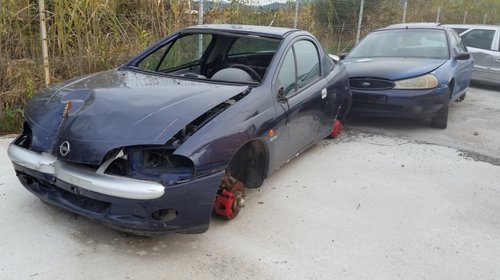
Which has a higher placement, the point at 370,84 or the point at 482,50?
the point at 482,50

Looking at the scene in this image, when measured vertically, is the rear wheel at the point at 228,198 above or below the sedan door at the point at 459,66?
below

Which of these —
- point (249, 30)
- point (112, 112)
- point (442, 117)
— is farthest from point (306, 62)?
point (442, 117)

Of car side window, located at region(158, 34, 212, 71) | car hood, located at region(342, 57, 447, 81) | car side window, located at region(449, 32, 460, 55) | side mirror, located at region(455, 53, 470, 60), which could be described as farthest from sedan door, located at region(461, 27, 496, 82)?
car side window, located at region(158, 34, 212, 71)

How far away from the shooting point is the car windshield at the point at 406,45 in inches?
267

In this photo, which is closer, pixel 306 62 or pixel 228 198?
pixel 228 198

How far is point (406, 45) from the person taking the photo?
6.99m

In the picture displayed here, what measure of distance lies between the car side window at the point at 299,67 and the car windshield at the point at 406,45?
8.39ft

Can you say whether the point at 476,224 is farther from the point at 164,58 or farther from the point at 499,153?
the point at 164,58

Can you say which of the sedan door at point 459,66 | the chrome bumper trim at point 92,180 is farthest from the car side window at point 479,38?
the chrome bumper trim at point 92,180

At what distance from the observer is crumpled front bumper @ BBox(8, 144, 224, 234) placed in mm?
2678

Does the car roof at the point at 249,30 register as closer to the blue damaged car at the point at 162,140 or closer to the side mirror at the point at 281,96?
the blue damaged car at the point at 162,140

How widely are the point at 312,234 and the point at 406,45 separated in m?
4.73

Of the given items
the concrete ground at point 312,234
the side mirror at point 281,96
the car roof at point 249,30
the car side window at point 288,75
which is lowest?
the concrete ground at point 312,234

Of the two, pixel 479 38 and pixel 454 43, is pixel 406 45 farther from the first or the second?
pixel 479 38
